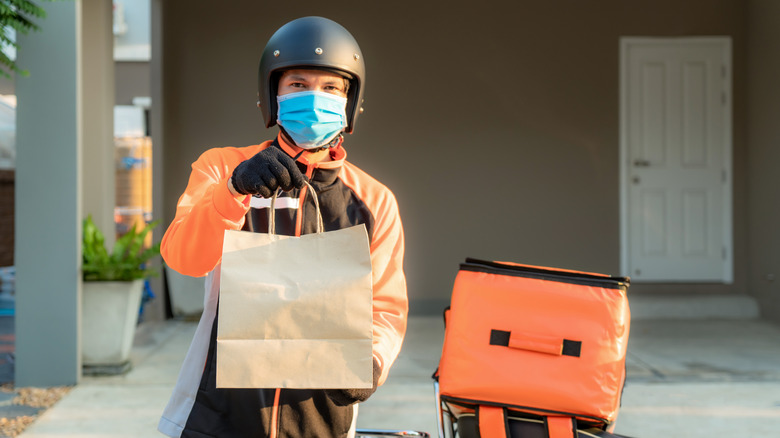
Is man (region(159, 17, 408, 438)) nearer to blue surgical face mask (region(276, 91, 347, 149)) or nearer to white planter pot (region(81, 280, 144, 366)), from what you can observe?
blue surgical face mask (region(276, 91, 347, 149))

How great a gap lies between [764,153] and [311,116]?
19.7ft

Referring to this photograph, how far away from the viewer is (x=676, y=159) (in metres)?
6.61

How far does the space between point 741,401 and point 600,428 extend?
2.51m

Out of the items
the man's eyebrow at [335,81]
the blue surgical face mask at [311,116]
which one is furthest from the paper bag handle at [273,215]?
the man's eyebrow at [335,81]

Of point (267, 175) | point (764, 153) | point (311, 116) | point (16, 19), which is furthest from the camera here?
point (764, 153)

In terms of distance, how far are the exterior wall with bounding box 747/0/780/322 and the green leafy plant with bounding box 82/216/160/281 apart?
513cm

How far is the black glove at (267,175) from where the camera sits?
3.79 feet

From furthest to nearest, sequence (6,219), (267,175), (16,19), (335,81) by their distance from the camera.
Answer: (6,219) < (16,19) < (335,81) < (267,175)

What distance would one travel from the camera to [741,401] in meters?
3.76

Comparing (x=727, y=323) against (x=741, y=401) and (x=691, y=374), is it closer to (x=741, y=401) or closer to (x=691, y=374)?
(x=691, y=374)

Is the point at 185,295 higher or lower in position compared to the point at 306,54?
lower

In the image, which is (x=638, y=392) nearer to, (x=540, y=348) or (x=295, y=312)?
(x=540, y=348)

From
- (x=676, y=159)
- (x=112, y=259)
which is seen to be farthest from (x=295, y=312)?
(x=676, y=159)

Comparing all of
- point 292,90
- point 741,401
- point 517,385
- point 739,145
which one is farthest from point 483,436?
point 739,145
